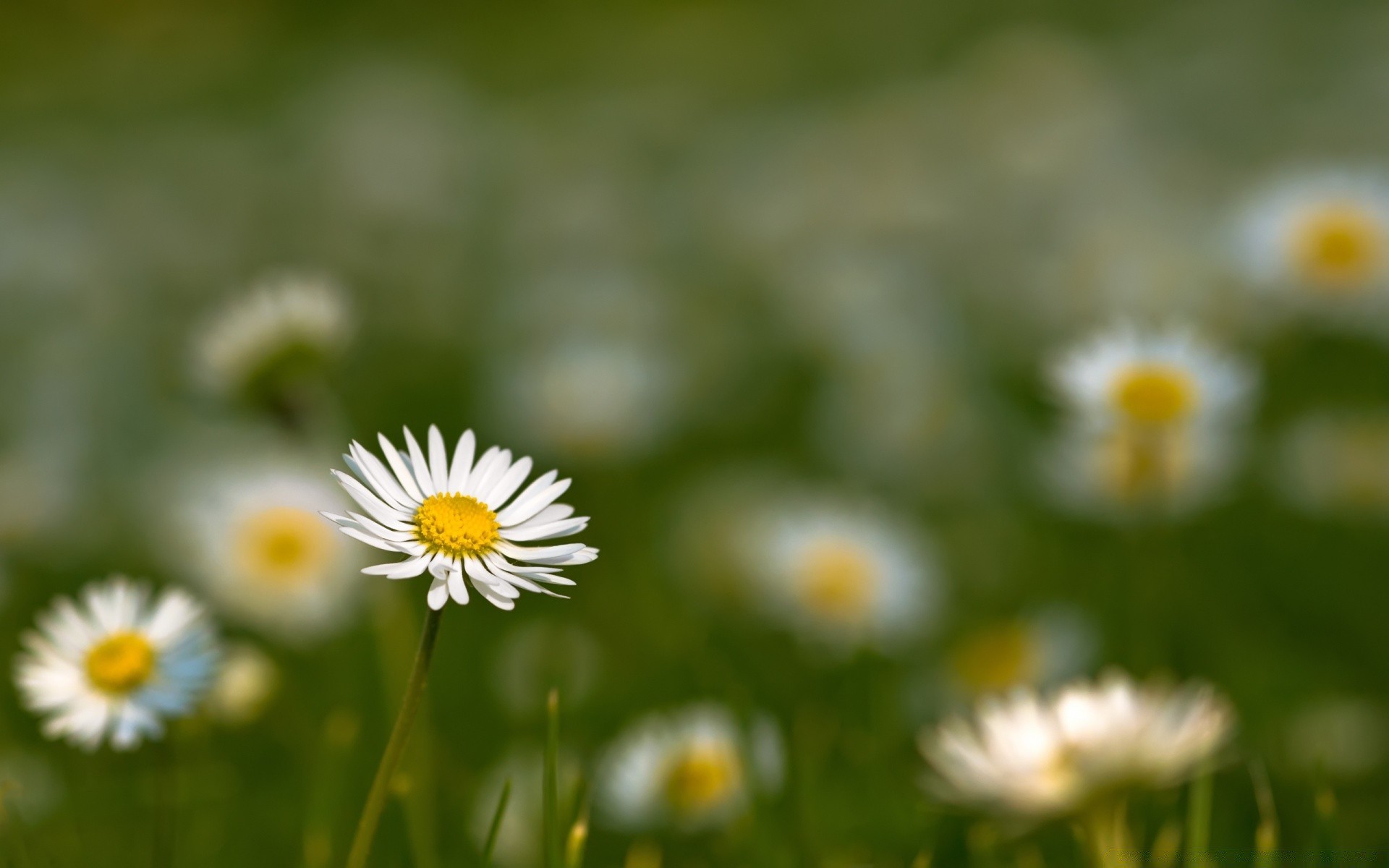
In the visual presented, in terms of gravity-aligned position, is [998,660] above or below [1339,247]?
below

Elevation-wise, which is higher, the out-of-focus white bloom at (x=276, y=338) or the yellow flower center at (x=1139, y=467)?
the yellow flower center at (x=1139, y=467)

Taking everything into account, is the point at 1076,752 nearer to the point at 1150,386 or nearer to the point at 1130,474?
the point at 1150,386

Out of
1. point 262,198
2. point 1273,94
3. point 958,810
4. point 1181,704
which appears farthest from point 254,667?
point 1273,94

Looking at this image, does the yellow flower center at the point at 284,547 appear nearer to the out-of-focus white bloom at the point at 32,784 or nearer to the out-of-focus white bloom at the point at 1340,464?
the out-of-focus white bloom at the point at 32,784

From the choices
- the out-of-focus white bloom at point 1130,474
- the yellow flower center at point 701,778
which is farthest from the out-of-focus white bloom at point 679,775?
the out-of-focus white bloom at point 1130,474

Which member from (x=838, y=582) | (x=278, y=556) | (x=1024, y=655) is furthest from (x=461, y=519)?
(x=838, y=582)

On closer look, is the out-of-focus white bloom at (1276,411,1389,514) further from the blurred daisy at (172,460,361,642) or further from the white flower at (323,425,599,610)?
the white flower at (323,425,599,610)
